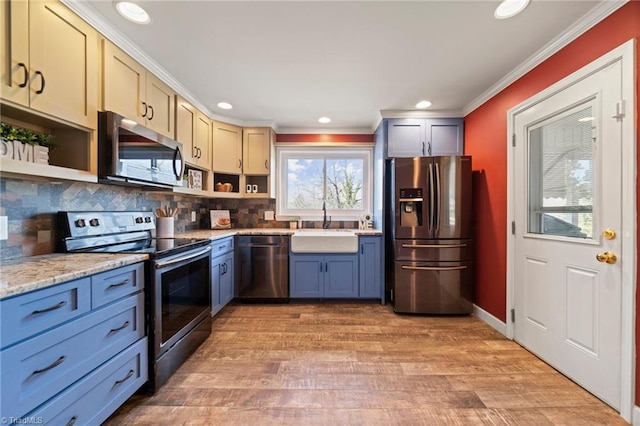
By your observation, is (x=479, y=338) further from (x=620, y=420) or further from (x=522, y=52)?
(x=522, y=52)

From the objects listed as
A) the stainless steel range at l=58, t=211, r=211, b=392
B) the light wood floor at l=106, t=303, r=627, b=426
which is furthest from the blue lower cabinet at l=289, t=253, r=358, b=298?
the stainless steel range at l=58, t=211, r=211, b=392

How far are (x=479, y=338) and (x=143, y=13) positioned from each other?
140 inches

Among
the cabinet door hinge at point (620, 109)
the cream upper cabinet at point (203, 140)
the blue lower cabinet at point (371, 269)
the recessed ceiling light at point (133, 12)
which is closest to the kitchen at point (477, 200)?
the cabinet door hinge at point (620, 109)

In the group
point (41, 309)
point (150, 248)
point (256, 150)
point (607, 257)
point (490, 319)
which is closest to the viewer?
point (41, 309)

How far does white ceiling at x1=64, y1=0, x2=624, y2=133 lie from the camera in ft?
5.33

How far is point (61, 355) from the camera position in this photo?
45.1 inches

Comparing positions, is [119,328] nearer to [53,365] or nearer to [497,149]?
[53,365]

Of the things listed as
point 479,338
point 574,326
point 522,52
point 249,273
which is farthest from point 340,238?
point 522,52

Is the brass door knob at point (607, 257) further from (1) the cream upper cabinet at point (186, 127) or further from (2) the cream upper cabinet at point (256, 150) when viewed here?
(1) the cream upper cabinet at point (186, 127)

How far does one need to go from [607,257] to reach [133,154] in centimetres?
305

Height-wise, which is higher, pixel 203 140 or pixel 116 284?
pixel 203 140

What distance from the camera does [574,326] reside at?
183 centimetres

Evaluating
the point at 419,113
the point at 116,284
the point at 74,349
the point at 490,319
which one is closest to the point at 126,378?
the point at 74,349

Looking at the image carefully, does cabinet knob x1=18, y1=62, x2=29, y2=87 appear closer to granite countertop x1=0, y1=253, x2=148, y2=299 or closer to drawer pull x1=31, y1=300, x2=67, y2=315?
granite countertop x1=0, y1=253, x2=148, y2=299
